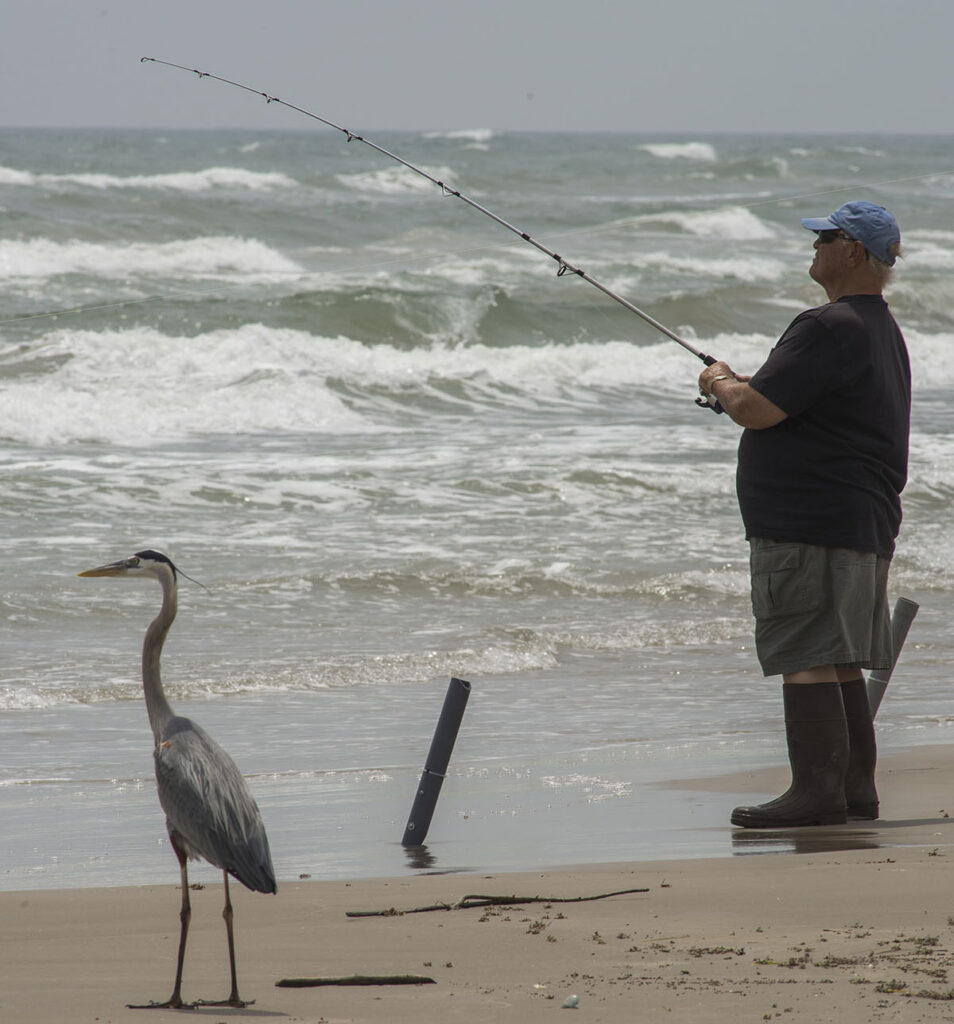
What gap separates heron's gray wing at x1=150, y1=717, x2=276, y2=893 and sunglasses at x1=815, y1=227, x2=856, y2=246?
215 cm

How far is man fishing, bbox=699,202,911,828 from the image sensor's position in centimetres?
421

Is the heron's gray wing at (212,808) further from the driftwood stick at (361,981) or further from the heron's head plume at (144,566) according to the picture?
the heron's head plume at (144,566)

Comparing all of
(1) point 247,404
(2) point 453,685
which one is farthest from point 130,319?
(2) point 453,685

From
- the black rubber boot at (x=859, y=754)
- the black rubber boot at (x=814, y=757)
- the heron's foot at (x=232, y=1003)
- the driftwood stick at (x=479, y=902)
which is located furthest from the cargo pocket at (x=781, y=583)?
the heron's foot at (x=232, y=1003)

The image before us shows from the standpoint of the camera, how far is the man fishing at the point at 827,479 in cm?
421

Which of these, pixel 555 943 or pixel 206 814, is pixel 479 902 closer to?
pixel 555 943

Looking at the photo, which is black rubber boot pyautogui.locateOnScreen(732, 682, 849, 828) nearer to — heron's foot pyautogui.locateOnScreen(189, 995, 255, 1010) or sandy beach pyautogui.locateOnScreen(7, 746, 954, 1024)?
sandy beach pyautogui.locateOnScreen(7, 746, 954, 1024)

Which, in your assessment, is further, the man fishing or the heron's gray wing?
the man fishing

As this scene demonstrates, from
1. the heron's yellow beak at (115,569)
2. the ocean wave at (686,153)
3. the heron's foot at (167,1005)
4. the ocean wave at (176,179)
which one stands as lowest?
the heron's foot at (167,1005)

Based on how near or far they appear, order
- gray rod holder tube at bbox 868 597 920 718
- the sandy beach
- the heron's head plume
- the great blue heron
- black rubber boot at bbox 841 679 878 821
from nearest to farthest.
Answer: the sandy beach, the great blue heron, the heron's head plume, black rubber boot at bbox 841 679 878 821, gray rod holder tube at bbox 868 597 920 718

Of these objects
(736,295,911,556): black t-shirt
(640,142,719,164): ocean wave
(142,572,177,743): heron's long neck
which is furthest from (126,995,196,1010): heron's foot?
(640,142,719,164): ocean wave

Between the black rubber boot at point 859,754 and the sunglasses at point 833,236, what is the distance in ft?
4.09

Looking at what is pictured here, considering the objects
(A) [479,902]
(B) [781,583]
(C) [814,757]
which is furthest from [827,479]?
(A) [479,902]

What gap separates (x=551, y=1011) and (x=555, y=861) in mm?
1362
